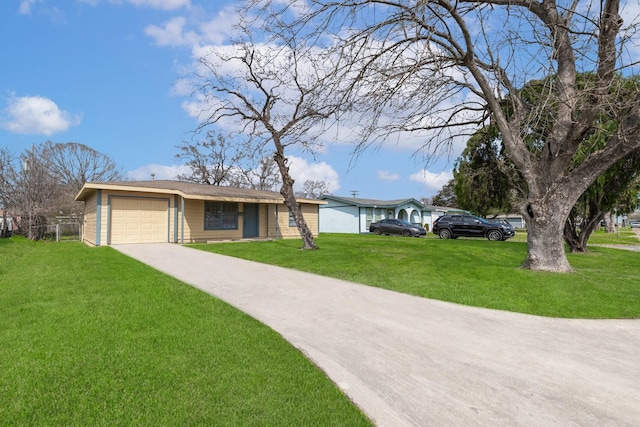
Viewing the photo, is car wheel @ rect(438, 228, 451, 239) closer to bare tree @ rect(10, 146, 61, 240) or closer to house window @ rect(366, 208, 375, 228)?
house window @ rect(366, 208, 375, 228)

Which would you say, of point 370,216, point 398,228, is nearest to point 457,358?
point 398,228

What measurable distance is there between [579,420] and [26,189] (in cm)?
2743

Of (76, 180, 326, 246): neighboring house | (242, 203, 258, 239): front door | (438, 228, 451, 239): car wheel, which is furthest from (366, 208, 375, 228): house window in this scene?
(242, 203, 258, 239): front door

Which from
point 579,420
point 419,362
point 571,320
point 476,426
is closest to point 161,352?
point 419,362

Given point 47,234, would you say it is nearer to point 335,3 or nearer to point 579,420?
point 335,3

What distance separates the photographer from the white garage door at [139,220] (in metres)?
15.3

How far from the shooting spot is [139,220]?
52.3ft

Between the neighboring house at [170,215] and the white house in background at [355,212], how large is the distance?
34.9 feet

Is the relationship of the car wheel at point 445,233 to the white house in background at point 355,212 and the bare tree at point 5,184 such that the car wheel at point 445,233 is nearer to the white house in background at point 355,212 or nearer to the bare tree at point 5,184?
the white house in background at point 355,212

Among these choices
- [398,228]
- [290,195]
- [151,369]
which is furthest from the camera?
[398,228]

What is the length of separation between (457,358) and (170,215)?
1608cm

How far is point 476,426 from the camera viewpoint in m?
2.25

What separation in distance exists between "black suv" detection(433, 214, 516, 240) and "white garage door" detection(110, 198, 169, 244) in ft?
56.9

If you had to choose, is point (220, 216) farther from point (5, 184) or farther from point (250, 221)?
point (5, 184)
